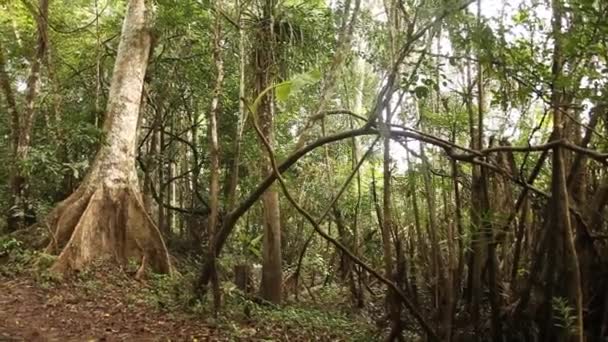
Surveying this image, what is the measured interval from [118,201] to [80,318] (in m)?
2.39

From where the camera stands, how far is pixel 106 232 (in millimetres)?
7906

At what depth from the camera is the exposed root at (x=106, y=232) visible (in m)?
7.45

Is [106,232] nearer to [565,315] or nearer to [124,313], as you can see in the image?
[124,313]

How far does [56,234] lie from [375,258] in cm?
523

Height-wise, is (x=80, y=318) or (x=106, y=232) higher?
(x=106, y=232)

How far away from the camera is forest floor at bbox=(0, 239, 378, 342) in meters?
5.62

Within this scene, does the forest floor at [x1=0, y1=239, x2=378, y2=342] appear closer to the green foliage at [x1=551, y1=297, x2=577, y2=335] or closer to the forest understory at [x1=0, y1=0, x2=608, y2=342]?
the forest understory at [x1=0, y1=0, x2=608, y2=342]

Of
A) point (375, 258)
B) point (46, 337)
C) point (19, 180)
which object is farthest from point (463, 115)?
point (19, 180)

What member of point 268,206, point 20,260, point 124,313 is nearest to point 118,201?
point 20,260

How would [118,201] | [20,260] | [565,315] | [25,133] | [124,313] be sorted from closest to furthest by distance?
[565,315] → [124,313] → [20,260] → [118,201] → [25,133]

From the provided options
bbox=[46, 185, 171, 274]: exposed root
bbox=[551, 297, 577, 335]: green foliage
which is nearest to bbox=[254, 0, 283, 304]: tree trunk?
bbox=[46, 185, 171, 274]: exposed root

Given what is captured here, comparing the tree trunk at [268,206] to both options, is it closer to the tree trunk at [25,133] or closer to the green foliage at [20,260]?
the tree trunk at [25,133]

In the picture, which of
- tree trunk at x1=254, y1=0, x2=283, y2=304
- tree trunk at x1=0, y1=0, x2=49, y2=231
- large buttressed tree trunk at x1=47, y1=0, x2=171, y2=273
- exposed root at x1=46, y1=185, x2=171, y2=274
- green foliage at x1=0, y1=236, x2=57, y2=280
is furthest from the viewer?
tree trunk at x1=254, y1=0, x2=283, y2=304

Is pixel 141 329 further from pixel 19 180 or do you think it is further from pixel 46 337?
pixel 19 180
